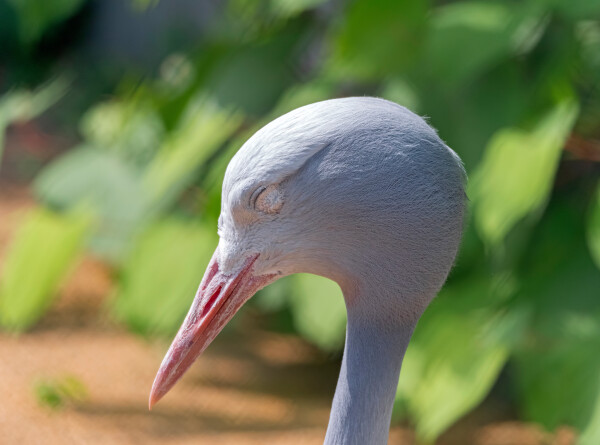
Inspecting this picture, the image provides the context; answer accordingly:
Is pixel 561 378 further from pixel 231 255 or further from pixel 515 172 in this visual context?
pixel 231 255

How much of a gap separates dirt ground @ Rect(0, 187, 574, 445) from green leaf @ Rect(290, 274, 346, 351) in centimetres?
49

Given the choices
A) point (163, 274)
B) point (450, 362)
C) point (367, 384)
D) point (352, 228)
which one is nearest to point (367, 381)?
point (367, 384)

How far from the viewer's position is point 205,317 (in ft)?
4.78

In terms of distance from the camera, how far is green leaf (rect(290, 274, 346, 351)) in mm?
2838

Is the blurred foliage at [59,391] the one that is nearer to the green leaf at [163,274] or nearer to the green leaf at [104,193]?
the green leaf at [163,274]

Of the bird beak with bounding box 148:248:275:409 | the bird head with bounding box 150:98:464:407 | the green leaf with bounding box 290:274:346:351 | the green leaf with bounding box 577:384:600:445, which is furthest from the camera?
the green leaf with bounding box 290:274:346:351

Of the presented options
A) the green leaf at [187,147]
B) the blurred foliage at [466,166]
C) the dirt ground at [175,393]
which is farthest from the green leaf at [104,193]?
the dirt ground at [175,393]

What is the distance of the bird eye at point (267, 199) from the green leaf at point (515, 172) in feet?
3.86

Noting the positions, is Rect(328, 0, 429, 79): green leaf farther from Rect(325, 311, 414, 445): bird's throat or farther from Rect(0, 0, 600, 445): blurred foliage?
Rect(325, 311, 414, 445): bird's throat

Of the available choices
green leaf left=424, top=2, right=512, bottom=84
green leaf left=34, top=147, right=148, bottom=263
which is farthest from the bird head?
green leaf left=34, top=147, right=148, bottom=263

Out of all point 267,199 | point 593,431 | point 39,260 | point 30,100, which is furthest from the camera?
point 30,100

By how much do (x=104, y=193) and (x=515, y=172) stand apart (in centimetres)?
164

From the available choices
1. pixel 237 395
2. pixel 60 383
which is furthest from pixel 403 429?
pixel 60 383

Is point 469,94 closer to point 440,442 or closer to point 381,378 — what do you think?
point 440,442
